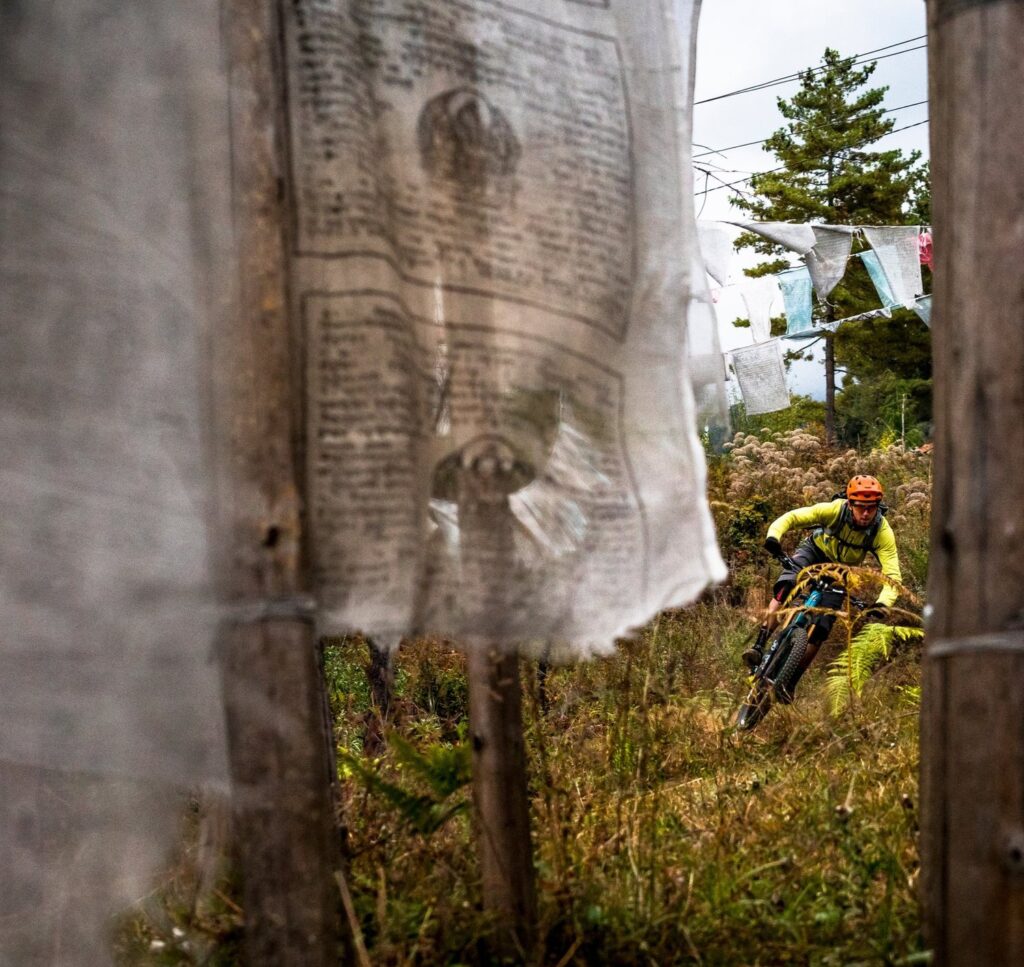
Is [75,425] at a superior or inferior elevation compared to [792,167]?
inferior


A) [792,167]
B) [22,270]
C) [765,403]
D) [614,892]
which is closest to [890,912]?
[614,892]

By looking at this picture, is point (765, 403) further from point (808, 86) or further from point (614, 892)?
point (614, 892)

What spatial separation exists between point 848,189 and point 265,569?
2261 cm

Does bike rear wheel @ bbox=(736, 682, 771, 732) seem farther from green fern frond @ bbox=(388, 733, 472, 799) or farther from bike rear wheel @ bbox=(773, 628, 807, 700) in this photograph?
green fern frond @ bbox=(388, 733, 472, 799)

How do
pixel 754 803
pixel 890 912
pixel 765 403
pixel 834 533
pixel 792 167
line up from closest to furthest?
pixel 890 912 → pixel 754 803 → pixel 834 533 → pixel 765 403 → pixel 792 167

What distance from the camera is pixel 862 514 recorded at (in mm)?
7168

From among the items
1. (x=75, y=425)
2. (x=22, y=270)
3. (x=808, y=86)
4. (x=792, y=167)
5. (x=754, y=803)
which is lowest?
(x=754, y=803)

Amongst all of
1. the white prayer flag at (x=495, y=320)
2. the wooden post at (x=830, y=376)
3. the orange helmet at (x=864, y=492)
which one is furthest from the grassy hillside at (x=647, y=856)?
the wooden post at (x=830, y=376)

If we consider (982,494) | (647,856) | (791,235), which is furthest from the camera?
(791,235)

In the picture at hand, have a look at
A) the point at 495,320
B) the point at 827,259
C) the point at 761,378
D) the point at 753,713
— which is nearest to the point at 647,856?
the point at 495,320

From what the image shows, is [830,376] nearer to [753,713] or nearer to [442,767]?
[753,713]

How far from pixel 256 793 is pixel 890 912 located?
139 cm

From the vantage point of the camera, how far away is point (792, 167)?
74.9 feet

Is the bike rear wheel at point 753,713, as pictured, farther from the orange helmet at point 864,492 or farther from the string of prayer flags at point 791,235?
the string of prayer flags at point 791,235
